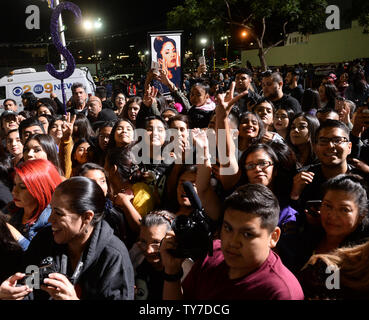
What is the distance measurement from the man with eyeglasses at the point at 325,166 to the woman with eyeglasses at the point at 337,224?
0.31 m

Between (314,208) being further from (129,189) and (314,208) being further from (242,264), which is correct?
(129,189)

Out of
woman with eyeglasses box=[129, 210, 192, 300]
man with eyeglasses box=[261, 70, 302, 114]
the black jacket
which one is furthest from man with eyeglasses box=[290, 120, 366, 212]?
man with eyeglasses box=[261, 70, 302, 114]

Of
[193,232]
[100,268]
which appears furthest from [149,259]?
[193,232]

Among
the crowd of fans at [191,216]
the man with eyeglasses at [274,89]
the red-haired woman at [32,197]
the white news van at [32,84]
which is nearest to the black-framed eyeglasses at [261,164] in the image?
the crowd of fans at [191,216]

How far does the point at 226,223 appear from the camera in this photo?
1.58 metres

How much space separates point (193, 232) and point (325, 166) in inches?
60.0

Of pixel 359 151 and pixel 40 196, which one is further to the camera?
pixel 359 151

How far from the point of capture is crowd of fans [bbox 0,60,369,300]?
153 centimetres

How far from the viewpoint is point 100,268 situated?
1.64m

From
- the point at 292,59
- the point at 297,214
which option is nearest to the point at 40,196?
the point at 297,214

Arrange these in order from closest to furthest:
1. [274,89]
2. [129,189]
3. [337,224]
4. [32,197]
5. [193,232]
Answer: [193,232]
[337,224]
[32,197]
[129,189]
[274,89]

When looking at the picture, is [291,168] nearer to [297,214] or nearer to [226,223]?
[297,214]

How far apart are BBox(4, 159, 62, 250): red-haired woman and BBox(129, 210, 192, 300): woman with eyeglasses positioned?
0.63 meters
